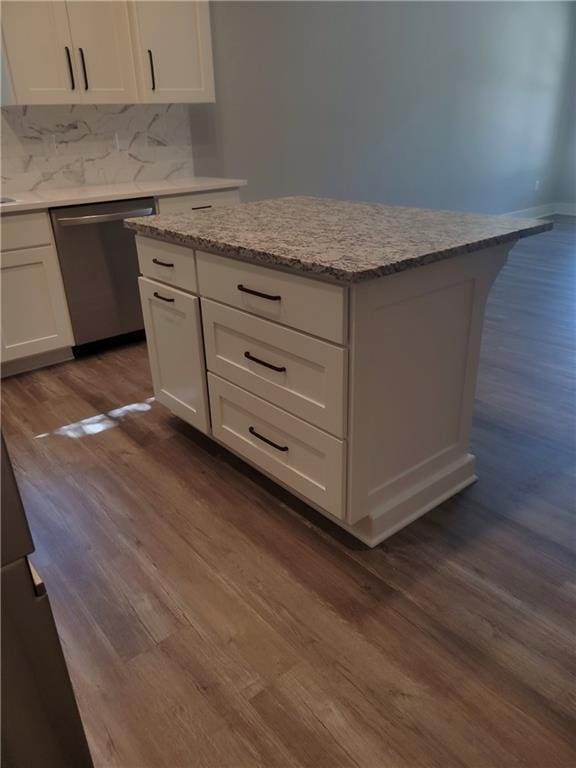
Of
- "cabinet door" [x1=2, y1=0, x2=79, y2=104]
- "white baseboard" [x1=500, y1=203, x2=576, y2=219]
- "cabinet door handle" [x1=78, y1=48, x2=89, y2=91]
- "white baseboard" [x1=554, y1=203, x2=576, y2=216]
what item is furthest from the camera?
"white baseboard" [x1=554, y1=203, x2=576, y2=216]

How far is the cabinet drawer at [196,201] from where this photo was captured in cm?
326

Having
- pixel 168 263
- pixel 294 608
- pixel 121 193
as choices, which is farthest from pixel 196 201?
pixel 294 608

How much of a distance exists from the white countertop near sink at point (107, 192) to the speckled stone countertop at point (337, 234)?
3.15ft

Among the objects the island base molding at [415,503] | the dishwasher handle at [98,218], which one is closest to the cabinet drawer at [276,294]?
the island base molding at [415,503]

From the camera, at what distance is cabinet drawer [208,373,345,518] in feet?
5.42

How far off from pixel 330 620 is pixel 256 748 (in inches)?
15.2

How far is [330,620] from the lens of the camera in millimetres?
1513

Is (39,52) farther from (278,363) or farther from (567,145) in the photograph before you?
(567,145)

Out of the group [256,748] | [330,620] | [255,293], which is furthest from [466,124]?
[256,748]

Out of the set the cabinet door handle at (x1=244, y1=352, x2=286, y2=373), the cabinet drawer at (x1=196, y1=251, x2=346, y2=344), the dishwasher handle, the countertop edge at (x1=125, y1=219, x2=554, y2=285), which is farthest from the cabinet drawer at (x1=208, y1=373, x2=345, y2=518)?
the dishwasher handle

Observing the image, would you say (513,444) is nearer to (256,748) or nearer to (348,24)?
(256,748)

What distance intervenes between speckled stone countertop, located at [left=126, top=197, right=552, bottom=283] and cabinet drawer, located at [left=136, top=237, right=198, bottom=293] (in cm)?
4

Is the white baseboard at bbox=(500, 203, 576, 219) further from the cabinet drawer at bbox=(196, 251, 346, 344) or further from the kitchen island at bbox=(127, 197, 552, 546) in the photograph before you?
the cabinet drawer at bbox=(196, 251, 346, 344)

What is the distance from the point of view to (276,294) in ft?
5.27
